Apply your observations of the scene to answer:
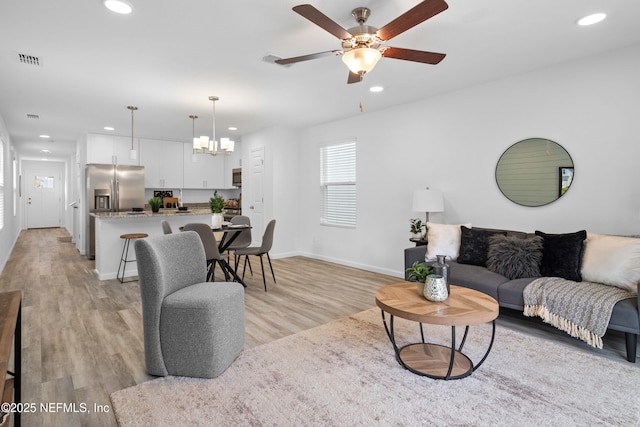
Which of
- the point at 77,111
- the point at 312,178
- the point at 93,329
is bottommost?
the point at 93,329

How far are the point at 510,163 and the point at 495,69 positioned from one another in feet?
3.41

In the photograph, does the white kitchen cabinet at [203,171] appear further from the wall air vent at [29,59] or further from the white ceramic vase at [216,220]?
the wall air vent at [29,59]

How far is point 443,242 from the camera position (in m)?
3.91

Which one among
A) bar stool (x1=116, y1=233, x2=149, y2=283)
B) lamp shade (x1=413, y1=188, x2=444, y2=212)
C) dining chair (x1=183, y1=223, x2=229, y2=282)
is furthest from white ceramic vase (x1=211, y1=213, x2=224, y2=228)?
lamp shade (x1=413, y1=188, x2=444, y2=212)

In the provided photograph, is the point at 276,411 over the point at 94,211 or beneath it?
beneath

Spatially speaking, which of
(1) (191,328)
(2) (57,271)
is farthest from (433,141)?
(2) (57,271)

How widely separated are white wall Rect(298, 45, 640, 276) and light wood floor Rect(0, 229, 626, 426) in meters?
0.97

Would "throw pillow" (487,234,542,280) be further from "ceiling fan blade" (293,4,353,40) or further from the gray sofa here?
"ceiling fan blade" (293,4,353,40)

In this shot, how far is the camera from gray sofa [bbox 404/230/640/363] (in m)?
2.46

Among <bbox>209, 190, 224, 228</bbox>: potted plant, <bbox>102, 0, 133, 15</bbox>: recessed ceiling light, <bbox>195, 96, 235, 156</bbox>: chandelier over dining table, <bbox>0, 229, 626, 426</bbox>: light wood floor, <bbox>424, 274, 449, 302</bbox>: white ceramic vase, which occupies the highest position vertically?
<bbox>102, 0, 133, 15</bbox>: recessed ceiling light

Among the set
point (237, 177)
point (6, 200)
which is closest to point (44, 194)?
point (6, 200)

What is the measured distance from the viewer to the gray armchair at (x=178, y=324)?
2.21 meters

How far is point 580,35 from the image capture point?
293 cm

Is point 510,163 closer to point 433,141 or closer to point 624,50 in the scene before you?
point 433,141
